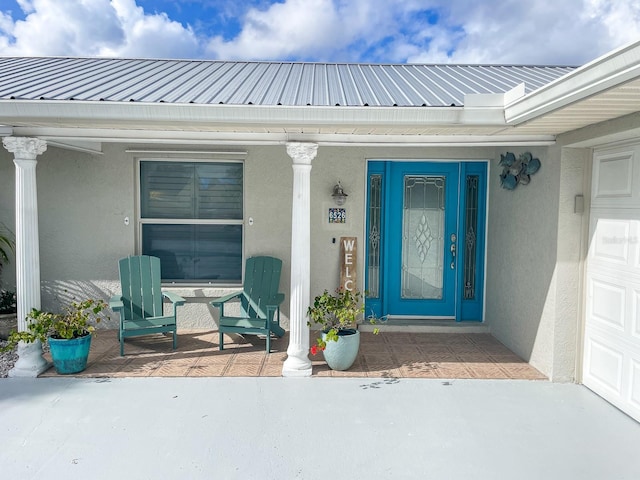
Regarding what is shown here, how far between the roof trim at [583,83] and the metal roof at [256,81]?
0.56 m

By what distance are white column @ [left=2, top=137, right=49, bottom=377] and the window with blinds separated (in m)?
1.61

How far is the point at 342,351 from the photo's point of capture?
4.35 m

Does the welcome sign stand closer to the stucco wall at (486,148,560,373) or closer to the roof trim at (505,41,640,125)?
the stucco wall at (486,148,560,373)

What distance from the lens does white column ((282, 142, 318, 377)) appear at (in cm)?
425

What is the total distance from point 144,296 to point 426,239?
3513 millimetres

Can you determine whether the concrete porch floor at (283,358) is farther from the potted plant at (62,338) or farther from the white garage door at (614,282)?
the white garage door at (614,282)

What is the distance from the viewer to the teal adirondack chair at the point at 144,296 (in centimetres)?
491

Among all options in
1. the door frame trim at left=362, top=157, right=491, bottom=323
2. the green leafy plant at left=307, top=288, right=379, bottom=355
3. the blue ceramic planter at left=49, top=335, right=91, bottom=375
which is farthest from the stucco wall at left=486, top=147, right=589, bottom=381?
the blue ceramic planter at left=49, top=335, right=91, bottom=375

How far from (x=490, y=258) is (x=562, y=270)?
1.68 m

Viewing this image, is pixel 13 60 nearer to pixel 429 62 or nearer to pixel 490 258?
pixel 429 62

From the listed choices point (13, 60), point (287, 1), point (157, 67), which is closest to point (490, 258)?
point (157, 67)

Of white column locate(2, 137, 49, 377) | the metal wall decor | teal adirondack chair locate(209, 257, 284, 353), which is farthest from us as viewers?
teal adirondack chair locate(209, 257, 284, 353)

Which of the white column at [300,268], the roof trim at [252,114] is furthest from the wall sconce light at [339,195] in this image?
the roof trim at [252,114]

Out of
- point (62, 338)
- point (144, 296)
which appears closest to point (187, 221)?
point (144, 296)
